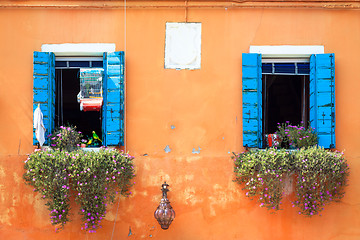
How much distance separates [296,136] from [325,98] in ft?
2.37

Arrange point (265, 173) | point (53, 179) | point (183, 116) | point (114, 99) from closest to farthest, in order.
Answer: point (53, 179) < point (265, 173) < point (114, 99) < point (183, 116)

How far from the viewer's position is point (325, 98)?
6.68 metres

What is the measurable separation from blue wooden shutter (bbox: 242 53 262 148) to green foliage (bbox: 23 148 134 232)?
72.5 inches

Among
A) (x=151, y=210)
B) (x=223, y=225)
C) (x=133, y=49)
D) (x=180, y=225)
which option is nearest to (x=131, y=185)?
(x=151, y=210)

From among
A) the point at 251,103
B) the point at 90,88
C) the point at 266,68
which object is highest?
the point at 266,68

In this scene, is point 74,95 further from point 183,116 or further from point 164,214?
point 164,214

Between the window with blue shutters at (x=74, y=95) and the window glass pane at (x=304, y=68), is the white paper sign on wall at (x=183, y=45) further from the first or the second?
the window glass pane at (x=304, y=68)

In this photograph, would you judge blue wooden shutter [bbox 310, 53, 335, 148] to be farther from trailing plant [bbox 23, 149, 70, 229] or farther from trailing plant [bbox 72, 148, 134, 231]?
trailing plant [bbox 23, 149, 70, 229]

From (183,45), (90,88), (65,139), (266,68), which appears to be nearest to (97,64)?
(90,88)

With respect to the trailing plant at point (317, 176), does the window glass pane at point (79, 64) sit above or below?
above

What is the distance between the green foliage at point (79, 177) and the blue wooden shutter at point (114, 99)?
1.01 ft

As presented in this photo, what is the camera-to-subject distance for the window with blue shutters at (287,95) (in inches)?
263

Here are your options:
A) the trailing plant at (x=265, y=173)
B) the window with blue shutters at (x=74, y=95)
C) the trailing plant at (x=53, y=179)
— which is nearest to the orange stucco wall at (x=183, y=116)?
the window with blue shutters at (x=74, y=95)

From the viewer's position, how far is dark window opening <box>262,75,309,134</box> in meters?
7.05
